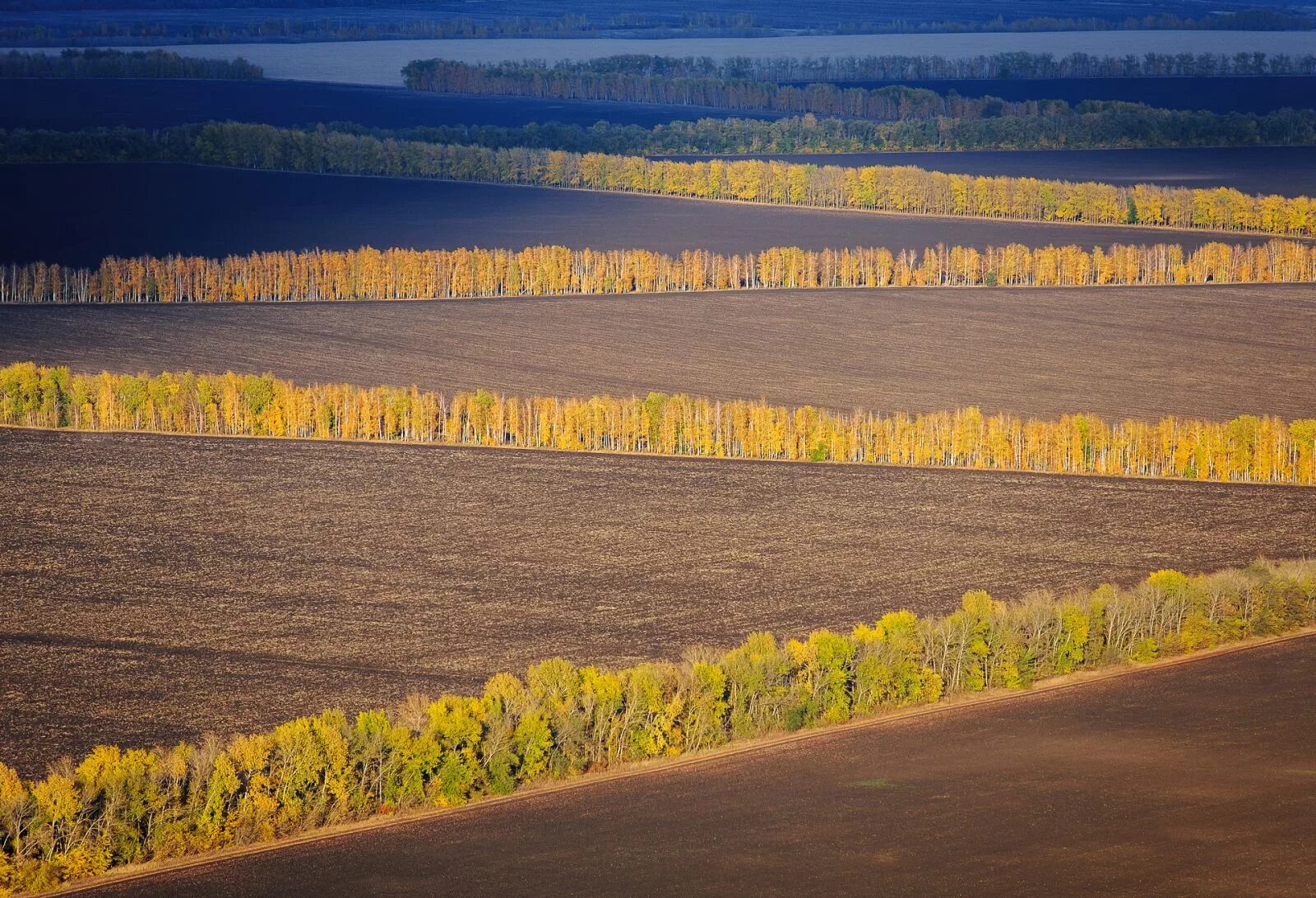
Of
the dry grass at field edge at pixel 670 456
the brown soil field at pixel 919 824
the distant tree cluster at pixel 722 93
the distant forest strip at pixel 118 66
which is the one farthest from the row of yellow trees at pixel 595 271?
the distant forest strip at pixel 118 66

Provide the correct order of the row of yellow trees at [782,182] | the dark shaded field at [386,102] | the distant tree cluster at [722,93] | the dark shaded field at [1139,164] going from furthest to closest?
the distant tree cluster at [722,93], the dark shaded field at [386,102], the dark shaded field at [1139,164], the row of yellow trees at [782,182]

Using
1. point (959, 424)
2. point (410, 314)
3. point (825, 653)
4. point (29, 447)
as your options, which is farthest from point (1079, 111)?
point (825, 653)

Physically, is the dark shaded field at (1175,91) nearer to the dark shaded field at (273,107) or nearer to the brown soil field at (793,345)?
the dark shaded field at (273,107)

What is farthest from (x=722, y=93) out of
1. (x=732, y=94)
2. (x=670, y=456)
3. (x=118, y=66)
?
(x=670, y=456)

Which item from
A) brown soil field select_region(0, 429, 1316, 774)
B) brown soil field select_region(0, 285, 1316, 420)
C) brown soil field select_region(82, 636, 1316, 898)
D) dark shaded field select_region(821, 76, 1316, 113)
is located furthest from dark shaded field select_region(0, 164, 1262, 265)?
brown soil field select_region(82, 636, 1316, 898)

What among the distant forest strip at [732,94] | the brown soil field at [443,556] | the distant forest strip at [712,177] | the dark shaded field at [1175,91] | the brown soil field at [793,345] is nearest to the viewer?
the brown soil field at [443,556]

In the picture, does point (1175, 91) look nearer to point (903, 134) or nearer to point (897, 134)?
point (903, 134)

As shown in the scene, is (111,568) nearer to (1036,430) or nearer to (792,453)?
(792,453)
